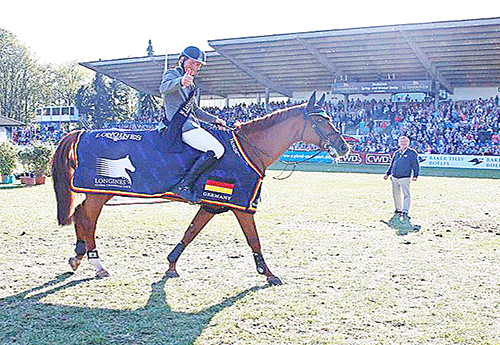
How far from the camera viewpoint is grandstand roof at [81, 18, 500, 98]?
30.6 metres

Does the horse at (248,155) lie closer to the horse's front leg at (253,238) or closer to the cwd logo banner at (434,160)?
the horse's front leg at (253,238)

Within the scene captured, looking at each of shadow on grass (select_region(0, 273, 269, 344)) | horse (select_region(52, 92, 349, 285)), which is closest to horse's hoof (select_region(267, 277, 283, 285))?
horse (select_region(52, 92, 349, 285))

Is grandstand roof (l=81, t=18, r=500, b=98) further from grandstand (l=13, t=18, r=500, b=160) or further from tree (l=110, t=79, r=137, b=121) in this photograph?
tree (l=110, t=79, r=137, b=121)

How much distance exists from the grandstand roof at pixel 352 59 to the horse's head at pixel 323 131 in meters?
25.8

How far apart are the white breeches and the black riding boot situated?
0.18ft

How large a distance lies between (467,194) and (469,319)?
38.2 feet

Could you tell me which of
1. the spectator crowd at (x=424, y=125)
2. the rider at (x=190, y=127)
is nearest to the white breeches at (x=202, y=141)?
the rider at (x=190, y=127)

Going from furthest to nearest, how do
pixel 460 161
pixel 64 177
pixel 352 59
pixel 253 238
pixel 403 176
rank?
pixel 352 59, pixel 460 161, pixel 403 176, pixel 64 177, pixel 253 238

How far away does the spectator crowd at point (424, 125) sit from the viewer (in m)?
31.1

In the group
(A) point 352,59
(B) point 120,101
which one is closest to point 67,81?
(B) point 120,101

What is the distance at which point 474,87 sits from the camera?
38.6 m

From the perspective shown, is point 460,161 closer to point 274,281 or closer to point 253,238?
point 253,238

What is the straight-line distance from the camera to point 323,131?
635cm

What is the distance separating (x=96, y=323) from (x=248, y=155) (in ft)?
8.19
